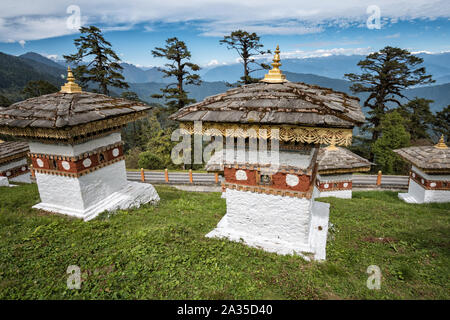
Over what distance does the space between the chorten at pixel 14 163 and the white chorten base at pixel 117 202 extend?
247 inches

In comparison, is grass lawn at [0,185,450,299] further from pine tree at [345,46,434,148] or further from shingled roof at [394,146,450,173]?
pine tree at [345,46,434,148]

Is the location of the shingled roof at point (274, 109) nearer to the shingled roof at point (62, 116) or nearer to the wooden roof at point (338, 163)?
the shingled roof at point (62, 116)

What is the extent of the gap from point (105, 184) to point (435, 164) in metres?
14.2

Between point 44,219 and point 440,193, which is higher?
point 44,219

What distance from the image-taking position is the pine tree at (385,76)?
2553 cm

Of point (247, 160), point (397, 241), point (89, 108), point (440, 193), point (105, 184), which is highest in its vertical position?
point (89, 108)

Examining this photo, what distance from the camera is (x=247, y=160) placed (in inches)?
244

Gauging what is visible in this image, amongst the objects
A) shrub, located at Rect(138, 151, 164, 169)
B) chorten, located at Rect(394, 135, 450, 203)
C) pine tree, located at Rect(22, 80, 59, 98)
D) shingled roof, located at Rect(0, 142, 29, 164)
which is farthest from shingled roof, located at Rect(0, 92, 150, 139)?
pine tree, located at Rect(22, 80, 59, 98)

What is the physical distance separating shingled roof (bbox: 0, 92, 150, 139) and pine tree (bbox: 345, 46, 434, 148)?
85.0ft

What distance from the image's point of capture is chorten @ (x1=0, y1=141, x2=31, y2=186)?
12680 mm

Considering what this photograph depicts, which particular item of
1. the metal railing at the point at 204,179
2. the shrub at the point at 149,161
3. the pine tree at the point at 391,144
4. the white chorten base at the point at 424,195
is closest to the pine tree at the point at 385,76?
the pine tree at the point at 391,144

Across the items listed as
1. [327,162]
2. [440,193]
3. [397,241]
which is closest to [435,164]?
[440,193]
